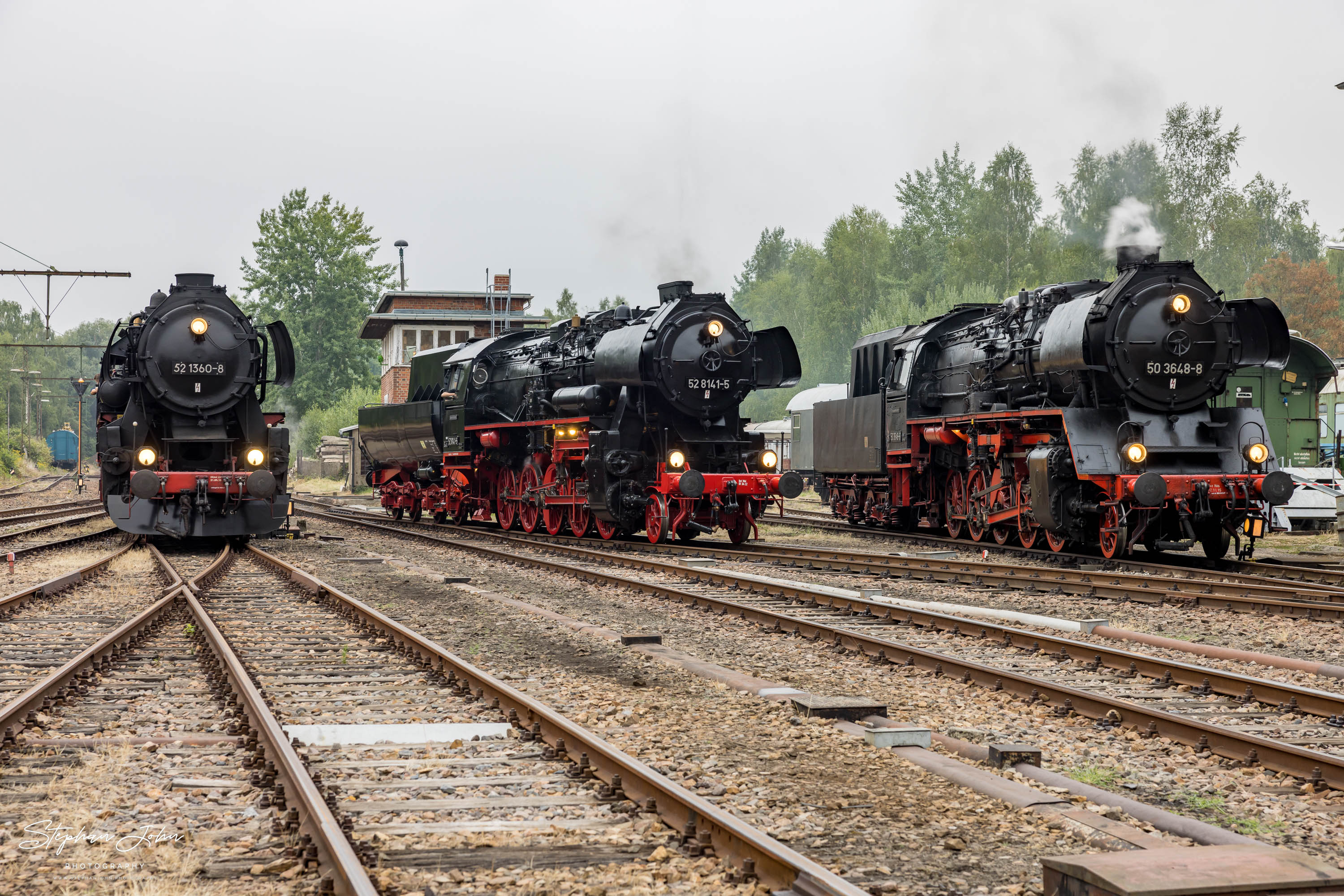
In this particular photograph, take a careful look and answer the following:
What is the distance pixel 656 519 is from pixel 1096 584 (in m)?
7.49

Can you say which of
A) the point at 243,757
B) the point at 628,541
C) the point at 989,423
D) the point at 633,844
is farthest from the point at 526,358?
the point at 633,844

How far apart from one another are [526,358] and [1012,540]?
8.85m

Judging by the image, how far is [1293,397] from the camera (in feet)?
74.9

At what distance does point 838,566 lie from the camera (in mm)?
14617

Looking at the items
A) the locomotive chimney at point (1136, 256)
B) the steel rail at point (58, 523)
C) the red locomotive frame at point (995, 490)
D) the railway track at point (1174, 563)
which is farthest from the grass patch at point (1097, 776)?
the steel rail at point (58, 523)

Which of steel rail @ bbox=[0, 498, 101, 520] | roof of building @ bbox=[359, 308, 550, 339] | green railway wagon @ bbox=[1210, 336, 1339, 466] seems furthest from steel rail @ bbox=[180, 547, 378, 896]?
roof of building @ bbox=[359, 308, 550, 339]

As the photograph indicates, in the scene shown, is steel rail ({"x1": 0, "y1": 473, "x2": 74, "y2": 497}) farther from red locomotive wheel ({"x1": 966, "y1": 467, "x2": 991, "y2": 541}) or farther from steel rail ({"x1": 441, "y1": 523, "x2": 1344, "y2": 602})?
red locomotive wheel ({"x1": 966, "y1": 467, "x2": 991, "y2": 541})

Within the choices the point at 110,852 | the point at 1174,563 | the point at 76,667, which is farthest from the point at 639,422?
the point at 110,852

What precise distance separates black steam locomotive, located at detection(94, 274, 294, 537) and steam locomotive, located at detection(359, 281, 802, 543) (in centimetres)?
430

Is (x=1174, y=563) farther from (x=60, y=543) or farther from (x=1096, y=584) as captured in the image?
(x=60, y=543)

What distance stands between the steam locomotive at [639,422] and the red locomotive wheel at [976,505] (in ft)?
8.29

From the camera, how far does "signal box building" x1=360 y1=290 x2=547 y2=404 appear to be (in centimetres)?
5012

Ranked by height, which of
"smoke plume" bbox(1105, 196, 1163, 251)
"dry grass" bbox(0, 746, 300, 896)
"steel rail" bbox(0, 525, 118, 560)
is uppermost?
"smoke plume" bbox(1105, 196, 1163, 251)

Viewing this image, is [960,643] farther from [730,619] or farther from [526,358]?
[526,358]
